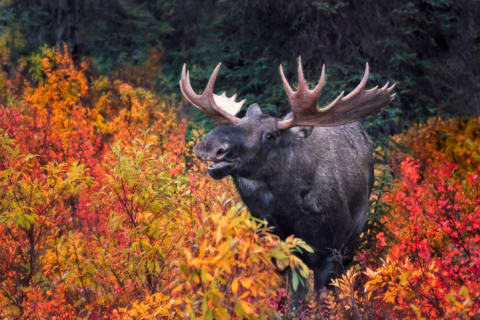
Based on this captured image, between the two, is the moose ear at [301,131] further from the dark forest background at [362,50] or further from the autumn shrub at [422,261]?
the dark forest background at [362,50]

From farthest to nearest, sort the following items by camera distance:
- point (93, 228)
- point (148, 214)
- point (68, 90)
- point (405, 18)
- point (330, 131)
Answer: point (405, 18) < point (68, 90) < point (93, 228) < point (330, 131) < point (148, 214)

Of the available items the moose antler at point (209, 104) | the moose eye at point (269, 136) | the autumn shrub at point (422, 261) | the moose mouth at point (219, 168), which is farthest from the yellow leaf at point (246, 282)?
the moose antler at point (209, 104)

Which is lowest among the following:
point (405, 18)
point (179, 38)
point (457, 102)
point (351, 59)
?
point (179, 38)

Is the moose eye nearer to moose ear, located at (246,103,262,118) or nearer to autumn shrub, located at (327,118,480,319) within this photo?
moose ear, located at (246,103,262,118)

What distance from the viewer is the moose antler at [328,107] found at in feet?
12.9

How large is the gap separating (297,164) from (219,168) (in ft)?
2.48

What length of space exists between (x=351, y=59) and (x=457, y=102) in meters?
2.48

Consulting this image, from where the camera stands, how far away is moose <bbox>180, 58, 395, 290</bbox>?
380cm

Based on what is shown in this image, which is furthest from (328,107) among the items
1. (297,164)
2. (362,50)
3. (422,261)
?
(362,50)

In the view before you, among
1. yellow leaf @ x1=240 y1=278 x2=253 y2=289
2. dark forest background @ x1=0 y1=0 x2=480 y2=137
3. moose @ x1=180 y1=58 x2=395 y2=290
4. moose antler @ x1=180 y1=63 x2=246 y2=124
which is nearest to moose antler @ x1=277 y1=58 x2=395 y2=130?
moose @ x1=180 y1=58 x2=395 y2=290

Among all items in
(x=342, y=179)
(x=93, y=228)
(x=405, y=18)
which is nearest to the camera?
(x=342, y=179)

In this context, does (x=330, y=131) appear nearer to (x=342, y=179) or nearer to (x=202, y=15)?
(x=342, y=179)

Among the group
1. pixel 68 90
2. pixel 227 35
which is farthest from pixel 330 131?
pixel 227 35

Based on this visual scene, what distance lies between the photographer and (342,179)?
4379 mm
